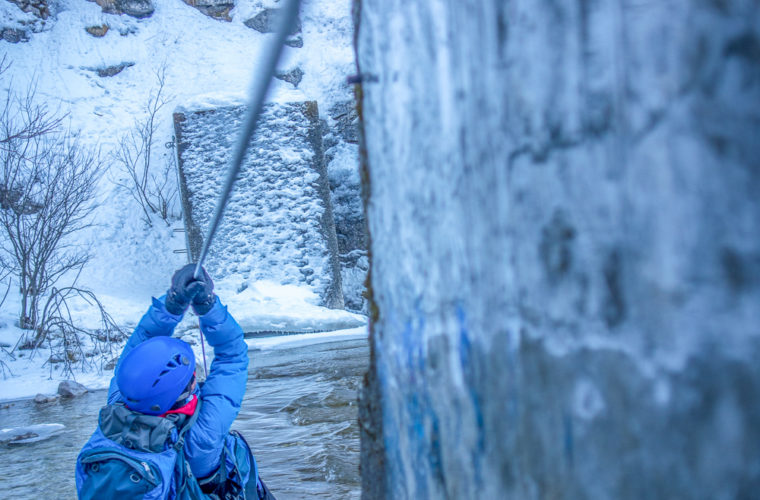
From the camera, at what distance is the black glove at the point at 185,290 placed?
1.95m

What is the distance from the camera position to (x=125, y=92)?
12234 millimetres

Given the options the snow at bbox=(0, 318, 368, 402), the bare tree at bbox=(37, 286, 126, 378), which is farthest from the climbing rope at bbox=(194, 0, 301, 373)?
the bare tree at bbox=(37, 286, 126, 378)

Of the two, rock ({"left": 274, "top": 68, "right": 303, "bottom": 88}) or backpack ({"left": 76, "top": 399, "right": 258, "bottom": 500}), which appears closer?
backpack ({"left": 76, "top": 399, "right": 258, "bottom": 500})

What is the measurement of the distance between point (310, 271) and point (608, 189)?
8.38 m

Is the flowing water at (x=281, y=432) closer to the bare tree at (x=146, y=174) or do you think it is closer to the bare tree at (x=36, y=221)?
the bare tree at (x=36, y=221)

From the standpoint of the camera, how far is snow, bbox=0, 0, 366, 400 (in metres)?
8.14

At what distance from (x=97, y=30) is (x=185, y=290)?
12.9m

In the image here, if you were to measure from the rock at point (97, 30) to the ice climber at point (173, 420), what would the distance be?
12638 mm

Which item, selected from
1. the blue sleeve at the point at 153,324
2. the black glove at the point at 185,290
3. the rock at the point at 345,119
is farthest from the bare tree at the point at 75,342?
the rock at the point at 345,119

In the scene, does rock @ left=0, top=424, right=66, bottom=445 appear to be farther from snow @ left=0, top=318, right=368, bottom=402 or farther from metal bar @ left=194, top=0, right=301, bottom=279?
metal bar @ left=194, top=0, right=301, bottom=279

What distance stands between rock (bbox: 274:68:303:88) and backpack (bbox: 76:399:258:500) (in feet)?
36.3

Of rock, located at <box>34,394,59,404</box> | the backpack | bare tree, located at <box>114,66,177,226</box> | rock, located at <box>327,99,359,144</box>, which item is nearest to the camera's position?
the backpack

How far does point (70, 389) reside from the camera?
199 inches

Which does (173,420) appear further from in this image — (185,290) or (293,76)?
(293,76)
